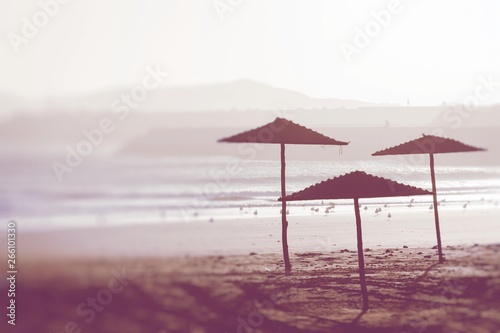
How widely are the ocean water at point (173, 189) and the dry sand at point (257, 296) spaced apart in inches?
342

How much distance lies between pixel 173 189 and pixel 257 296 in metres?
20.7

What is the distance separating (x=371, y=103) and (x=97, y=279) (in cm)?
6975

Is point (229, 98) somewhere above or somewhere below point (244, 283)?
above

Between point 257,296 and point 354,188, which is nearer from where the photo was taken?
point 354,188

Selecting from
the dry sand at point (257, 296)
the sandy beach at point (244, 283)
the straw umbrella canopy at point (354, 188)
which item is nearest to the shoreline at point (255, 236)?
the sandy beach at point (244, 283)

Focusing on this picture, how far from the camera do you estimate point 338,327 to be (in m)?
9.32

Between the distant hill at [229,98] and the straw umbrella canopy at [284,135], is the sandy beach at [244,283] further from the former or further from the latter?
the distant hill at [229,98]

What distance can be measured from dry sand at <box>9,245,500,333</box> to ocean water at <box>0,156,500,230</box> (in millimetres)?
8679

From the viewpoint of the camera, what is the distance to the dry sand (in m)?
8.24

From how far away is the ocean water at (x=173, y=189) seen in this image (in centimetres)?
2261

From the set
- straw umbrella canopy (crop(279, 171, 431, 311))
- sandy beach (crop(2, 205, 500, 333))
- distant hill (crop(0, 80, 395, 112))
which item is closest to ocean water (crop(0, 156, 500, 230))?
sandy beach (crop(2, 205, 500, 333))

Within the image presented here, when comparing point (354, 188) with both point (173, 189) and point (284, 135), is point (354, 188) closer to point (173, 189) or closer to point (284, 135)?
point (284, 135)

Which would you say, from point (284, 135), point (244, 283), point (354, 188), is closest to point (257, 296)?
point (244, 283)

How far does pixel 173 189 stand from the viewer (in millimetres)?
31172
